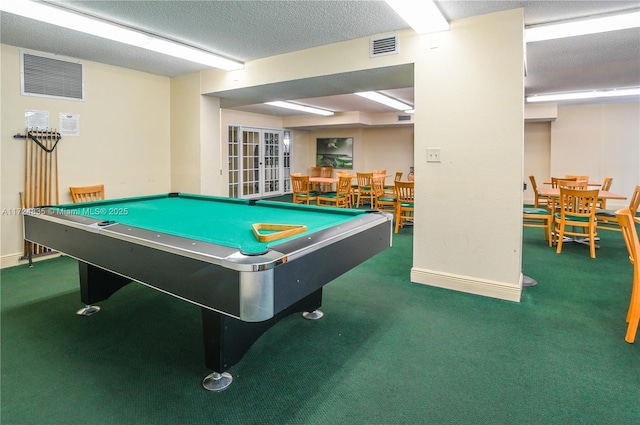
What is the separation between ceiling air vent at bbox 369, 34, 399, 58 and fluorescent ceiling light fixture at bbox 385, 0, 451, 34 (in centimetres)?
25

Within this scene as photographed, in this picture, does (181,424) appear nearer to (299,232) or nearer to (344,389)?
(344,389)

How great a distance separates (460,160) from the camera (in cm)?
313

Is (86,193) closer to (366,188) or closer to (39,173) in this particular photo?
(39,173)

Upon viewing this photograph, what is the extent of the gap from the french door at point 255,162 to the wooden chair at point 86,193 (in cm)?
462

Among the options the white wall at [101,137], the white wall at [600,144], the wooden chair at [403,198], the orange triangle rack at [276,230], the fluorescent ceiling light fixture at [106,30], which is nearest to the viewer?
the orange triangle rack at [276,230]

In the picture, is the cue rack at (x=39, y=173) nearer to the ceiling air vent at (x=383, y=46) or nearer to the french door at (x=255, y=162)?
the ceiling air vent at (x=383, y=46)

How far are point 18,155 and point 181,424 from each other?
376cm

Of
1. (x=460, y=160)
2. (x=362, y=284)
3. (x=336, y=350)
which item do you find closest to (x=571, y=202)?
(x=460, y=160)

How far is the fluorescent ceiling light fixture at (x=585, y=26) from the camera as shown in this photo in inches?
115

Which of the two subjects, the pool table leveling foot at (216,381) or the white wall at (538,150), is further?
the white wall at (538,150)

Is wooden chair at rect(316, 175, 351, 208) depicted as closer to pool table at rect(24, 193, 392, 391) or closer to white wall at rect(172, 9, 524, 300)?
white wall at rect(172, 9, 524, 300)

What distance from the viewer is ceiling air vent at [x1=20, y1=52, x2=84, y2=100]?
12.4 ft

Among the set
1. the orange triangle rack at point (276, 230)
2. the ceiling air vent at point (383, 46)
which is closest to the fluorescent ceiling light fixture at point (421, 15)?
the ceiling air vent at point (383, 46)

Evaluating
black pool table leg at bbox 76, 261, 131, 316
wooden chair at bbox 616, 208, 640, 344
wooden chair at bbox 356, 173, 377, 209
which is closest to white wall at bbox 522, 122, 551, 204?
wooden chair at bbox 356, 173, 377, 209
